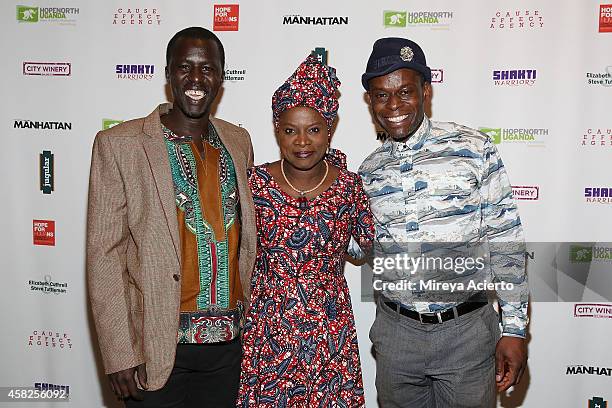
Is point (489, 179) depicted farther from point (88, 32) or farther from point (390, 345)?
point (88, 32)

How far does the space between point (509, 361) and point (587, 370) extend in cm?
124

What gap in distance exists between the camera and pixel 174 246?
6.06 ft

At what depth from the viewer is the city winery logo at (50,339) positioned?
10.6 feet

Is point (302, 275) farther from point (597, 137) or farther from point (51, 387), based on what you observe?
point (51, 387)

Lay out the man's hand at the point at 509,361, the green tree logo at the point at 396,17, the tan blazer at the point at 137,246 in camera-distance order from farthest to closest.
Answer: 1. the green tree logo at the point at 396,17
2. the man's hand at the point at 509,361
3. the tan blazer at the point at 137,246

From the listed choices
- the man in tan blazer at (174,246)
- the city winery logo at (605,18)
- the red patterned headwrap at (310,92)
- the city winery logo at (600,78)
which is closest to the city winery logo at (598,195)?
the city winery logo at (600,78)

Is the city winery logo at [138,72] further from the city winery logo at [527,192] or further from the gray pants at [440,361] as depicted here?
the city winery logo at [527,192]

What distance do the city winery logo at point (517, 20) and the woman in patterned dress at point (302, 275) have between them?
127 cm

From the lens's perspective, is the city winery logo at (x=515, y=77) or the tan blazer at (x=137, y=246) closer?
the tan blazer at (x=137, y=246)

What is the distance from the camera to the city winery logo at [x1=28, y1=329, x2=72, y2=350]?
3.22 m

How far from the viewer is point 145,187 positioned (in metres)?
1.87

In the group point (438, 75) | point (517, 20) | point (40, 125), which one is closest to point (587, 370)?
point (438, 75)

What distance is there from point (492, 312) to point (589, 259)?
1107 millimetres

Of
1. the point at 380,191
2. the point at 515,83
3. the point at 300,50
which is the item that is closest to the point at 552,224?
the point at 515,83
